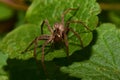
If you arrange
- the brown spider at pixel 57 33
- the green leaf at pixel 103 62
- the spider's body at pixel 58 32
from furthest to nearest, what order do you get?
1. the spider's body at pixel 58 32
2. the brown spider at pixel 57 33
3. the green leaf at pixel 103 62

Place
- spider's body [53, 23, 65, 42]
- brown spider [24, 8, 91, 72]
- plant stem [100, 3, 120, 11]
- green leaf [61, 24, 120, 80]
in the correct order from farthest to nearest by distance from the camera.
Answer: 1. plant stem [100, 3, 120, 11]
2. spider's body [53, 23, 65, 42]
3. brown spider [24, 8, 91, 72]
4. green leaf [61, 24, 120, 80]

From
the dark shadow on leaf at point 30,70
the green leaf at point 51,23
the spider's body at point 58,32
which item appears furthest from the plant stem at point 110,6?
the dark shadow on leaf at point 30,70

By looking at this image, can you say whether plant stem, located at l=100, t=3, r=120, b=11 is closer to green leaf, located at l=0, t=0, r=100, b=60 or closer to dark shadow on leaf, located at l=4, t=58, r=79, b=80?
green leaf, located at l=0, t=0, r=100, b=60

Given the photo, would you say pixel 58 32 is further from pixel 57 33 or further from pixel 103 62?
pixel 103 62

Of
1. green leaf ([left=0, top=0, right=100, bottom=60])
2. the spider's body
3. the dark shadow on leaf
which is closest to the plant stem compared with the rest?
green leaf ([left=0, top=0, right=100, bottom=60])

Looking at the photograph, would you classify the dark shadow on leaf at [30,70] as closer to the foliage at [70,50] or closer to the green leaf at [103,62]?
the foliage at [70,50]
